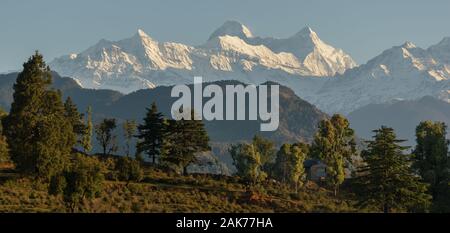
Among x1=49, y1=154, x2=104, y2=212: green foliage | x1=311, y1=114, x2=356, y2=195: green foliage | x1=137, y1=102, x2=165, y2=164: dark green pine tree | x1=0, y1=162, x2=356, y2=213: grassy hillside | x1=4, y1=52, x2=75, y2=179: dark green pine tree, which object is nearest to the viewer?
x1=49, y1=154, x2=104, y2=212: green foliage

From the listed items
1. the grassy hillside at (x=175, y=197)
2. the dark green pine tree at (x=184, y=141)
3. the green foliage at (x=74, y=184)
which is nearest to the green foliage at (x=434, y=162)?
the grassy hillside at (x=175, y=197)

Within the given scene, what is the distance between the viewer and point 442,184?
279 feet

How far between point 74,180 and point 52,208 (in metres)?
8.77

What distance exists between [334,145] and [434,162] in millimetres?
25167

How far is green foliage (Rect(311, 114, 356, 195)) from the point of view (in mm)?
104475

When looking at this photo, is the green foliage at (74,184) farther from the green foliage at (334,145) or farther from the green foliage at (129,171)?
the green foliage at (334,145)

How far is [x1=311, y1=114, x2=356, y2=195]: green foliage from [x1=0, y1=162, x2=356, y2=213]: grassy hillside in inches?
232

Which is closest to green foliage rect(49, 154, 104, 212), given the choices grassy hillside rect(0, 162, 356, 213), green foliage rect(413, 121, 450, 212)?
grassy hillside rect(0, 162, 356, 213)

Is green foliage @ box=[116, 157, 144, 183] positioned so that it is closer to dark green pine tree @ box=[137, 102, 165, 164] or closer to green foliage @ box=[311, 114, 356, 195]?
dark green pine tree @ box=[137, 102, 165, 164]

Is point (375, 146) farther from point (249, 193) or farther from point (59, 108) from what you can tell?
point (59, 108)

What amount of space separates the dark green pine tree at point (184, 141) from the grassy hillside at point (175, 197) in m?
3.34

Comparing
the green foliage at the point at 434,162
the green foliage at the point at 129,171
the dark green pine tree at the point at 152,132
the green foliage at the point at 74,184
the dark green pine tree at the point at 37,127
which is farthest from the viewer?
the dark green pine tree at the point at 152,132

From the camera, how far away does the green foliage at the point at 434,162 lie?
85.4 metres
